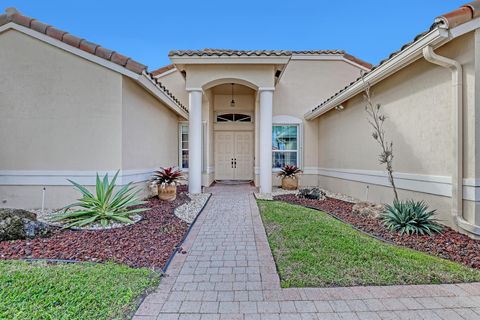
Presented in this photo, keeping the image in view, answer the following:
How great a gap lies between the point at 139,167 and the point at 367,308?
23.5 ft

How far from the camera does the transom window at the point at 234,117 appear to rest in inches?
553

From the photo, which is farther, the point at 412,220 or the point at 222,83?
the point at 222,83

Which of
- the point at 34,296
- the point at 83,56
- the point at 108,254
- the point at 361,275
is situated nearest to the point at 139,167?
the point at 83,56

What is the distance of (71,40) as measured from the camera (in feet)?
22.4

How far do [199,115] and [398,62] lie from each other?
6.33 meters

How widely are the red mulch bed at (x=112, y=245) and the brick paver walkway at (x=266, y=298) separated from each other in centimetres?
53

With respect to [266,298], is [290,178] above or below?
above

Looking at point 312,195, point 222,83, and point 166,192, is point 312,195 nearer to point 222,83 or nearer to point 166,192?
point 166,192

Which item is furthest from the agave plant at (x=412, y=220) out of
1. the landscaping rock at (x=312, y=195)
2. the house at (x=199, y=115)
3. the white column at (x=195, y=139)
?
the white column at (x=195, y=139)

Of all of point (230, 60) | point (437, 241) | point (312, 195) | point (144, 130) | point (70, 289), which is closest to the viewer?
point (70, 289)

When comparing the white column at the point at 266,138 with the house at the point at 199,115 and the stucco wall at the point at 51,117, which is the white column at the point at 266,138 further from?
the stucco wall at the point at 51,117

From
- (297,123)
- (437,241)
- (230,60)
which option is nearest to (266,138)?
(230,60)

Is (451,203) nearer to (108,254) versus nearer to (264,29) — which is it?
(108,254)

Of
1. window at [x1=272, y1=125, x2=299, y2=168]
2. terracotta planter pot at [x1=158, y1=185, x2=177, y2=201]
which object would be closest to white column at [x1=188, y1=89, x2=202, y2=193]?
terracotta planter pot at [x1=158, y1=185, x2=177, y2=201]
